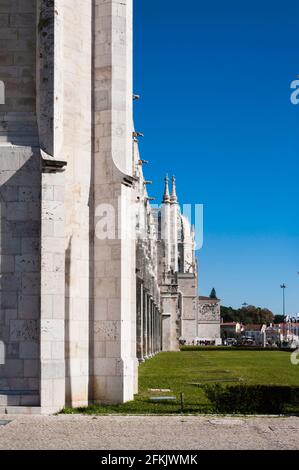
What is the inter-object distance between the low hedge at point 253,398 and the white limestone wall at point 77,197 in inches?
130

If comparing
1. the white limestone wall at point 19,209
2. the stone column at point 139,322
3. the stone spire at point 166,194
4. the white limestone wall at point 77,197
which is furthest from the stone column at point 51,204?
the stone spire at point 166,194

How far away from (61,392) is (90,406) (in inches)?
60.4

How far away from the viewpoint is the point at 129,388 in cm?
1619

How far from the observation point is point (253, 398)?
1714 cm

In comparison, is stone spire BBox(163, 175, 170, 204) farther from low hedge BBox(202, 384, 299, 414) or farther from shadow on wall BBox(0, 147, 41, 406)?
shadow on wall BBox(0, 147, 41, 406)

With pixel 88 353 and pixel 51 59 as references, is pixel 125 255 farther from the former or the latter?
pixel 51 59

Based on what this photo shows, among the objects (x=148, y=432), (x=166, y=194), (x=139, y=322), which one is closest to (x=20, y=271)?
(x=148, y=432)

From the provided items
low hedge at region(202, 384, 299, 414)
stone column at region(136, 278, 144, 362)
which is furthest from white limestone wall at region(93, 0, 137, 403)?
stone column at region(136, 278, 144, 362)

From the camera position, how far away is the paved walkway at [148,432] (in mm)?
10203

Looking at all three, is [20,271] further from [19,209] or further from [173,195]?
[173,195]

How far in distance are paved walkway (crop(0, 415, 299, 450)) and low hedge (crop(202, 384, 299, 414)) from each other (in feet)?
5.59

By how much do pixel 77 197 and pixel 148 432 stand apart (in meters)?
6.48

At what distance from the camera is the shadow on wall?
14383mm
